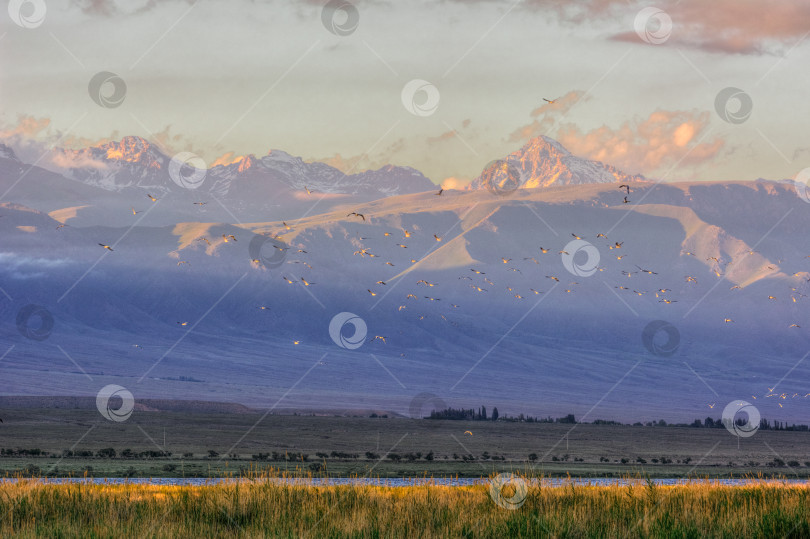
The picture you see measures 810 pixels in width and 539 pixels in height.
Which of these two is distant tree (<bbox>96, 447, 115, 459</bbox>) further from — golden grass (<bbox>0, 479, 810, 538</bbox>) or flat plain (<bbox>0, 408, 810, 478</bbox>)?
golden grass (<bbox>0, 479, 810, 538</bbox>)

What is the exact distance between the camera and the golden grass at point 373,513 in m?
24.1

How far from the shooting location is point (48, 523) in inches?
977

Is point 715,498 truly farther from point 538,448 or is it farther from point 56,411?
point 56,411

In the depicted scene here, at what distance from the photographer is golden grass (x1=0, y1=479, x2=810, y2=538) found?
950 inches

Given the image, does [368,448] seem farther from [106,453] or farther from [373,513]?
[373,513]

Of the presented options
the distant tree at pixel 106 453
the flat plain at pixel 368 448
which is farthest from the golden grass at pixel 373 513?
the distant tree at pixel 106 453

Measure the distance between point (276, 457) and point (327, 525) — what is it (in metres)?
41.0

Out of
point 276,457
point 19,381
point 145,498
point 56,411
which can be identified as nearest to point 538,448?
point 276,457

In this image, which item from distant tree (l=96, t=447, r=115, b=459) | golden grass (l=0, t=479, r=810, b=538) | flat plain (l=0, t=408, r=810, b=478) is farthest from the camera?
distant tree (l=96, t=447, r=115, b=459)

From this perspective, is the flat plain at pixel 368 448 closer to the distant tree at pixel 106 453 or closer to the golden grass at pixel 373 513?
the distant tree at pixel 106 453

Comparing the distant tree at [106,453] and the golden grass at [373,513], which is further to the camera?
the distant tree at [106,453]

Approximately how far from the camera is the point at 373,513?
26.8 m

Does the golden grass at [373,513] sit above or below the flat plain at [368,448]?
below

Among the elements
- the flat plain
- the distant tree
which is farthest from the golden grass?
the distant tree
